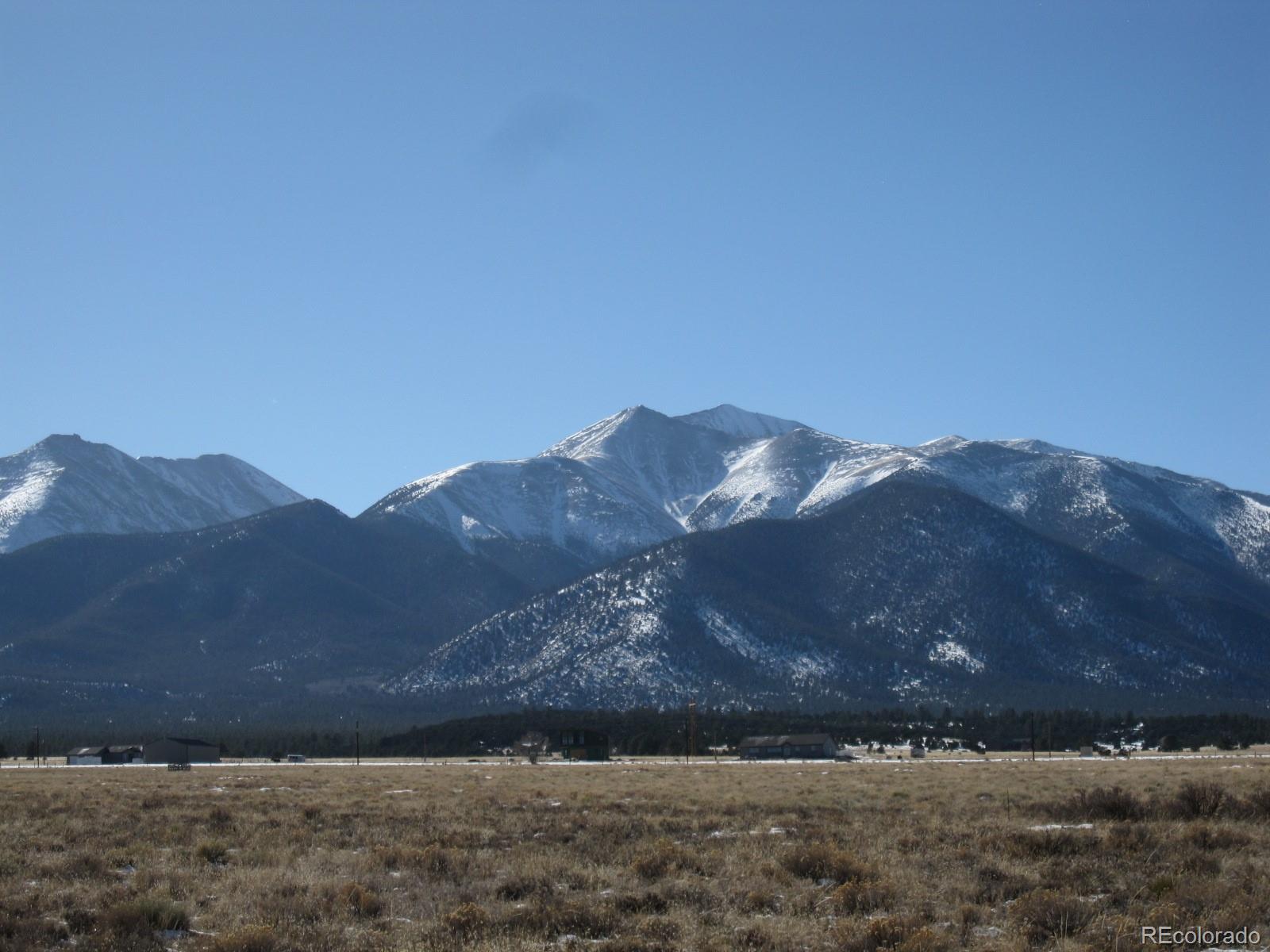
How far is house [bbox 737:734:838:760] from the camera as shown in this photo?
103812 millimetres

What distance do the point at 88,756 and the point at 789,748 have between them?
60590 millimetres

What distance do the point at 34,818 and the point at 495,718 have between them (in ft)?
392

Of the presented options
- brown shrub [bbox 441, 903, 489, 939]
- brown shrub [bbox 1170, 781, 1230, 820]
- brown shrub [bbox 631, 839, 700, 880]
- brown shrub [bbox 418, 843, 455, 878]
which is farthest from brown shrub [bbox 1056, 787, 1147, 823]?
brown shrub [bbox 441, 903, 489, 939]

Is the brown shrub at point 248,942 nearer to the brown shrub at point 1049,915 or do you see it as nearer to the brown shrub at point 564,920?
the brown shrub at point 564,920

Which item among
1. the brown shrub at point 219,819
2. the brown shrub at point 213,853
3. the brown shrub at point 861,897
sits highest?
the brown shrub at point 213,853

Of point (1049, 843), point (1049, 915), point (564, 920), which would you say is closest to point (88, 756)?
point (1049, 843)

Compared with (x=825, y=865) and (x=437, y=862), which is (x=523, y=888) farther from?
(x=825, y=865)

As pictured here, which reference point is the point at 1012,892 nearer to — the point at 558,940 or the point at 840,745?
the point at 558,940

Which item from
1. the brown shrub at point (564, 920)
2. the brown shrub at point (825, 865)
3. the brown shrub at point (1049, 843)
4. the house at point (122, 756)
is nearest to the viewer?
the brown shrub at point (564, 920)

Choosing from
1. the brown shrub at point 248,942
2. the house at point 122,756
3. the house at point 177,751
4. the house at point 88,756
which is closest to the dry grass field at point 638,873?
the brown shrub at point 248,942

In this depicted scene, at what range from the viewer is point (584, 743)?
356ft

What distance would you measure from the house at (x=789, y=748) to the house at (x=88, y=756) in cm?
5472

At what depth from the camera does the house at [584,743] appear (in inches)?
4161

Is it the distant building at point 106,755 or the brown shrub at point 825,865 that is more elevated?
the brown shrub at point 825,865
